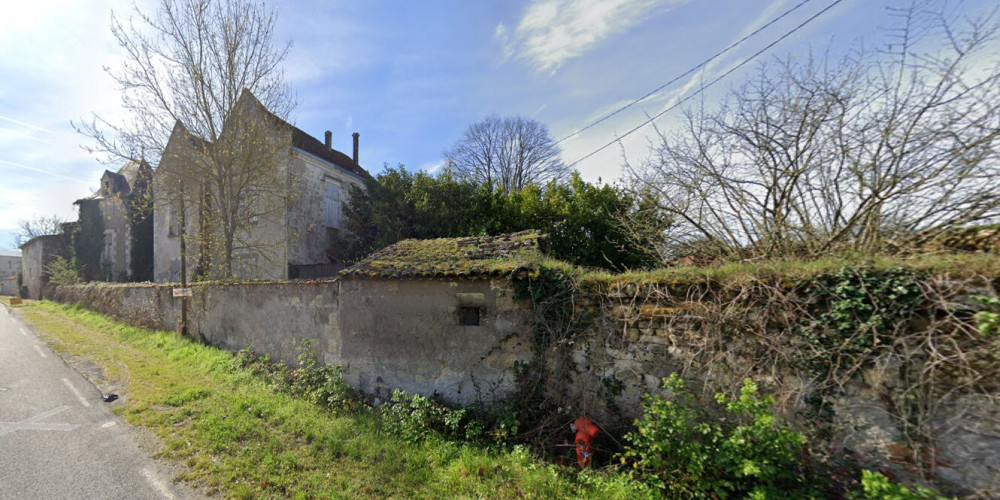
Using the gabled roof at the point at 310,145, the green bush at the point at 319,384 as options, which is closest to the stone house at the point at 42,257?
the gabled roof at the point at 310,145

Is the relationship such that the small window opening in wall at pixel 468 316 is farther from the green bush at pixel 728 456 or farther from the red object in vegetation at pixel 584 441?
the green bush at pixel 728 456

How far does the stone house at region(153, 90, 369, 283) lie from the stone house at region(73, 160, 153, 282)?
15.8 feet

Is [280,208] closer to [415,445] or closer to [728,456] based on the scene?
[415,445]

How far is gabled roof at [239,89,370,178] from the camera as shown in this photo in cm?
1209

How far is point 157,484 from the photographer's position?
3.66 m

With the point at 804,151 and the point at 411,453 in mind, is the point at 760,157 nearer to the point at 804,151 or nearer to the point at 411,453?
the point at 804,151

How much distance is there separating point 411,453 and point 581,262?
25.8 ft

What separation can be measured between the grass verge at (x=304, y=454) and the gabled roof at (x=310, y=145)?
885cm

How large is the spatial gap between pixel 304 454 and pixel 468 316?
2593mm

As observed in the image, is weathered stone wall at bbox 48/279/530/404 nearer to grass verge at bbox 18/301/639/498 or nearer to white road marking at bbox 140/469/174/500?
grass verge at bbox 18/301/639/498

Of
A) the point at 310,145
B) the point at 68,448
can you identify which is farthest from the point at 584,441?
the point at 310,145

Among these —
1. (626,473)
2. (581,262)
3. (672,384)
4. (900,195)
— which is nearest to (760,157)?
(900,195)

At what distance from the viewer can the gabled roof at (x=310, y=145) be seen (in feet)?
39.7

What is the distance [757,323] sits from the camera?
141 inches
